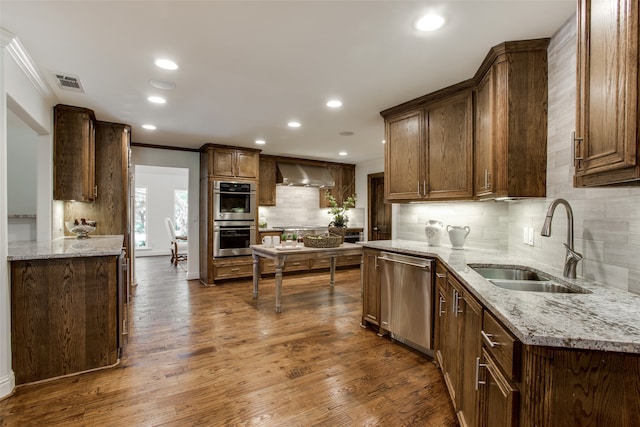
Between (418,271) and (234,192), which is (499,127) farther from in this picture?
(234,192)

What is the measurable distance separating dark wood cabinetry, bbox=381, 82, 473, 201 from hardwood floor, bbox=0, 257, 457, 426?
1.50 metres

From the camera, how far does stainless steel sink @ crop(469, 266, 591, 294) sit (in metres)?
1.61

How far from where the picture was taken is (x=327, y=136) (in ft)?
15.3

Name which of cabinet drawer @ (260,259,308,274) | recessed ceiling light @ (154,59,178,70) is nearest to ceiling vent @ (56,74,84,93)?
recessed ceiling light @ (154,59,178,70)

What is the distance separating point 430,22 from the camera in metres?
1.85

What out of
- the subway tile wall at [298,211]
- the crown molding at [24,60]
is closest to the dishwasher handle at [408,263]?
the crown molding at [24,60]

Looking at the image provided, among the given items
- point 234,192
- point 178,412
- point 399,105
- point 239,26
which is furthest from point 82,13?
point 234,192

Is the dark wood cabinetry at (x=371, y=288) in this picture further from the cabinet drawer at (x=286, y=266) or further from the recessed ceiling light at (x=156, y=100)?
the cabinet drawer at (x=286, y=266)

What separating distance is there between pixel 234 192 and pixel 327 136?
1872mm

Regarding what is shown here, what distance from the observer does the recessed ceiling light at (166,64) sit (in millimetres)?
2359

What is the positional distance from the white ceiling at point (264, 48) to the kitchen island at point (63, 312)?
4.87 feet

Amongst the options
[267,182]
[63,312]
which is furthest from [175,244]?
[63,312]

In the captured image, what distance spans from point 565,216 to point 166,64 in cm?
294

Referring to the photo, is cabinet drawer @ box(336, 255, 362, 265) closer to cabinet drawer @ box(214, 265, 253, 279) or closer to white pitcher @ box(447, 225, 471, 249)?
cabinet drawer @ box(214, 265, 253, 279)
